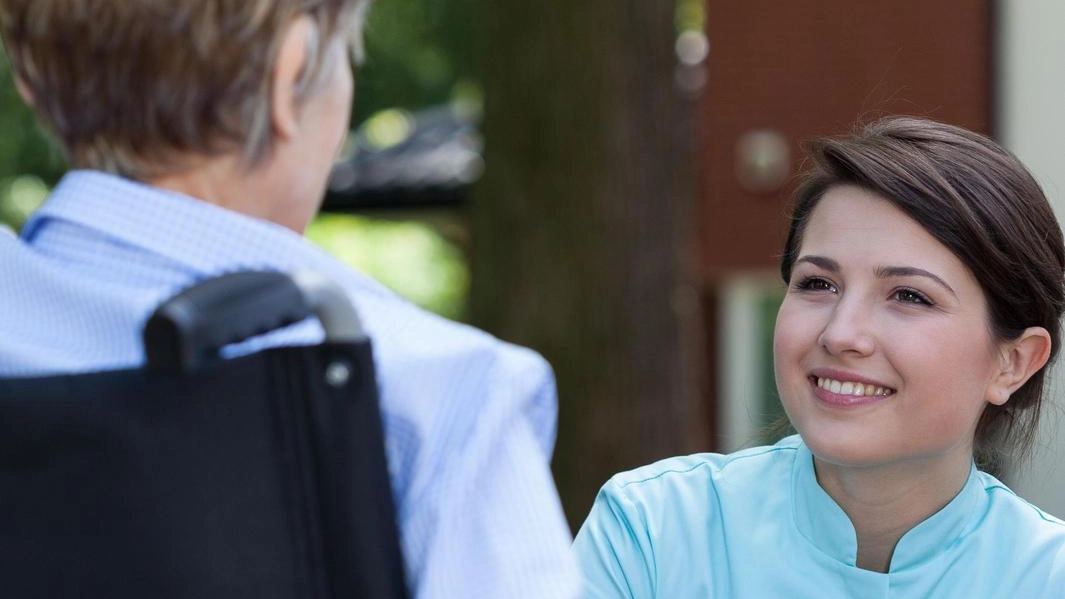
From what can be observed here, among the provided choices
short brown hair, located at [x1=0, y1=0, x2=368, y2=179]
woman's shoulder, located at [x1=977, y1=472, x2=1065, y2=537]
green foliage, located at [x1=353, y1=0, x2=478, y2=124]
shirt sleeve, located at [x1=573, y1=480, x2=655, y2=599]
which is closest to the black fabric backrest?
short brown hair, located at [x1=0, y1=0, x2=368, y2=179]

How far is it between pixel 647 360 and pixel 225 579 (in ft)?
15.1

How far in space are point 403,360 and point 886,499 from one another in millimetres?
1242

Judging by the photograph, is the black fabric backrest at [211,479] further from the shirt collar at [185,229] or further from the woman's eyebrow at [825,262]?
the woman's eyebrow at [825,262]

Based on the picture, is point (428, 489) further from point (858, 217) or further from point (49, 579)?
point (858, 217)

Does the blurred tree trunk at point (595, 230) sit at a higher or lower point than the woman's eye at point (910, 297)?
lower

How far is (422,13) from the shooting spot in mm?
13195

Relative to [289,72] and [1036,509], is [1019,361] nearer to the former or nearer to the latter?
[1036,509]

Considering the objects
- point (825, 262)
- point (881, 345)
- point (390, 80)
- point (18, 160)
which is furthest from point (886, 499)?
point (18, 160)

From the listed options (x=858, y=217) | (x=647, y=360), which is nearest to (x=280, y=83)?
(x=858, y=217)

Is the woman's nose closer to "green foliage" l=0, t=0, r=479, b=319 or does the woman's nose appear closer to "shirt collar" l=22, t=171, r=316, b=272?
"shirt collar" l=22, t=171, r=316, b=272

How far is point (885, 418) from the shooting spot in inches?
91.5

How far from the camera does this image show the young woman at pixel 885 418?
7.65ft

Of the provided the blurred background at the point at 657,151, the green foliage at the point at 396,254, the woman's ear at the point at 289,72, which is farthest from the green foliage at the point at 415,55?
the woman's ear at the point at 289,72

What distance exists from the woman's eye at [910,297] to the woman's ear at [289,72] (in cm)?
116
